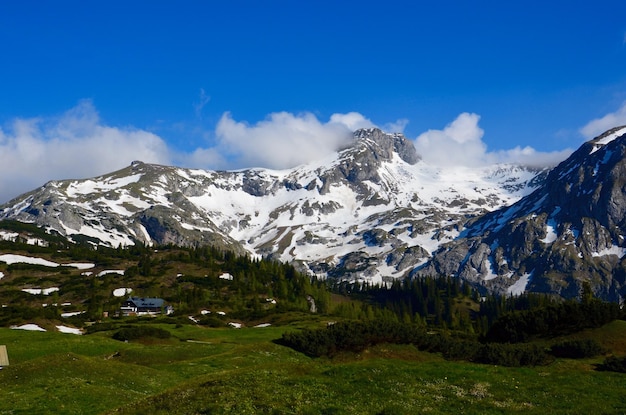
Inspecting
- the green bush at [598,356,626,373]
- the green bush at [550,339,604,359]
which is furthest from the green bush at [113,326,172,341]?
the green bush at [598,356,626,373]

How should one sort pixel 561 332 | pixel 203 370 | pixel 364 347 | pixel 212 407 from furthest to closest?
pixel 561 332 < pixel 364 347 < pixel 203 370 < pixel 212 407

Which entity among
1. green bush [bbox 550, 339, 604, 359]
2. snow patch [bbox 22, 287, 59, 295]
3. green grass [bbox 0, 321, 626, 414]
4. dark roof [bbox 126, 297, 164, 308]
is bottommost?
dark roof [bbox 126, 297, 164, 308]

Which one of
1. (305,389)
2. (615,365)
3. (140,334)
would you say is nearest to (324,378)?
(305,389)

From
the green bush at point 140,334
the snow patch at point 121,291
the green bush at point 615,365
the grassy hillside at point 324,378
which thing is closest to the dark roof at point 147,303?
the snow patch at point 121,291

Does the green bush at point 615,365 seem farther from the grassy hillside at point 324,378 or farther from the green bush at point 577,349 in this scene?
the green bush at point 577,349

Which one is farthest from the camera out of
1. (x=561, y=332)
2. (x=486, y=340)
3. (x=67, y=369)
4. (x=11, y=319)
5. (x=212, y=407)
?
(x=11, y=319)

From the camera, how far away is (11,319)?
341 feet

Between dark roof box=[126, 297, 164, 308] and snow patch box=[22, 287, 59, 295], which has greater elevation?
snow patch box=[22, 287, 59, 295]

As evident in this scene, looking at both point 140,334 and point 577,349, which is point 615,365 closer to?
point 577,349

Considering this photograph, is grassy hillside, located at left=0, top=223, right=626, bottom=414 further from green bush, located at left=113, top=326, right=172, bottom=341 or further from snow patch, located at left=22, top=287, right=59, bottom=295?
snow patch, located at left=22, top=287, right=59, bottom=295

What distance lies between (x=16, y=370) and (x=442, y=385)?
31.4 meters

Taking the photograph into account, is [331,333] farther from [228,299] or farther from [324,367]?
[228,299]

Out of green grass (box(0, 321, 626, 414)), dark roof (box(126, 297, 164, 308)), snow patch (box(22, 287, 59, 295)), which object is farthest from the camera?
snow patch (box(22, 287, 59, 295))

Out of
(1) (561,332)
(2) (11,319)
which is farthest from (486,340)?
(2) (11,319)
